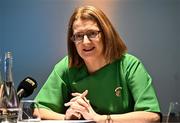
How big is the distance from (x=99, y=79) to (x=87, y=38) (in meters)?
0.19

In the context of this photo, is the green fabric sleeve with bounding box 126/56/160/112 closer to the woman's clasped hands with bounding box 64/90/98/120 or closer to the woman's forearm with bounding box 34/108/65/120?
the woman's clasped hands with bounding box 64/90/98/120

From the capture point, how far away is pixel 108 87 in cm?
148

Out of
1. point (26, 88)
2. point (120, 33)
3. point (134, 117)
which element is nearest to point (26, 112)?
point (26, 88)

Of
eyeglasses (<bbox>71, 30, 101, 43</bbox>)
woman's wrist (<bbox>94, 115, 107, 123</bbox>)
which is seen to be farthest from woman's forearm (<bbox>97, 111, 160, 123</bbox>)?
eyeglasses (<bbox>71, 30, 101, 43</bbox>)

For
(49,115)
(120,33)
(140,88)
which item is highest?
(120,33)

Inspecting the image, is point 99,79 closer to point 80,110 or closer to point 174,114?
point 80,110

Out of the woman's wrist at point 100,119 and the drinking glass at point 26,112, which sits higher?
the drinking glass at point 26,112

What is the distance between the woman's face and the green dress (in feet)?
0.29

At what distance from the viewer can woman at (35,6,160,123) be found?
1.44 meters

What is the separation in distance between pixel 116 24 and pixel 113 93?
61.4 inches

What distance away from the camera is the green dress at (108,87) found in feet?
4.72

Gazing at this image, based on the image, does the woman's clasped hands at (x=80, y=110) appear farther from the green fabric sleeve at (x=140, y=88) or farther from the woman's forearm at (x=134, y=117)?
the green fabric sleeve at (x=140, y=88)

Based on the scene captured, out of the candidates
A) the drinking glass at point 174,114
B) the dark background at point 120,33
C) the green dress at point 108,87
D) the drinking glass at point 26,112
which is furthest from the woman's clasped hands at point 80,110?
the dark background at point 120,33

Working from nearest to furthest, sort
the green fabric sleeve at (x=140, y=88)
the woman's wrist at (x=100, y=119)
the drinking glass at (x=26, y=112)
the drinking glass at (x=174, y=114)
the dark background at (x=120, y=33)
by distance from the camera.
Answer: the drinking glass at (x=174, y=114)
the drinking glass at (x=26, y=112)
the woman's wrist at (x=100, y=119)
the green fabric sleeve at (x=140, y=88)
the dark background at (x=120, y=33)
